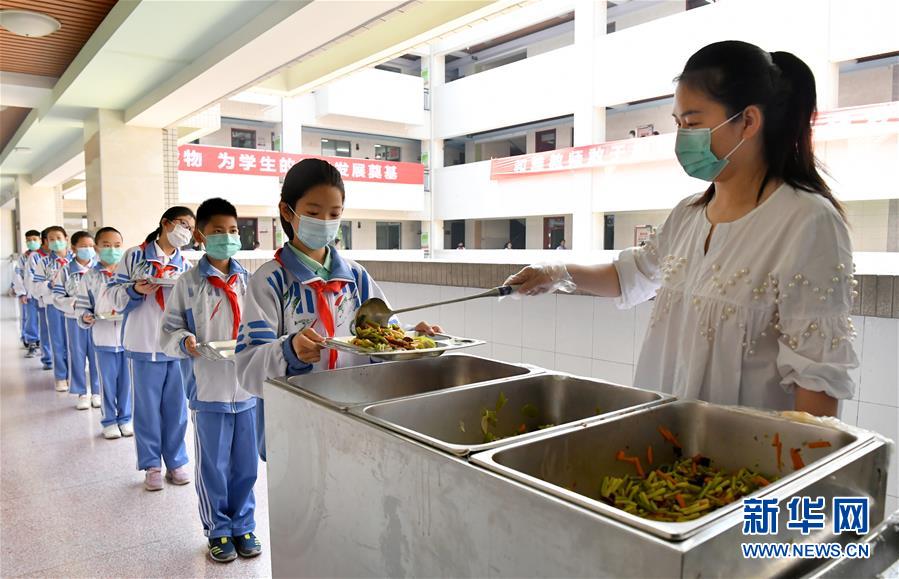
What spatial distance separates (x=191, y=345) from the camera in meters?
2.60

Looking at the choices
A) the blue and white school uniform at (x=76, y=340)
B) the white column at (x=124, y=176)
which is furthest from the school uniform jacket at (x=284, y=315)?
the white column at (x=124, y=176)

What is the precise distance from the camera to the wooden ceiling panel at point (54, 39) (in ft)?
13.9

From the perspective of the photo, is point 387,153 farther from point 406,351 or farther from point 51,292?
point 406,351

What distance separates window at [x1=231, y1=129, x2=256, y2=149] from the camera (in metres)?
18.9

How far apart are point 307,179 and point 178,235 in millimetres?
2080

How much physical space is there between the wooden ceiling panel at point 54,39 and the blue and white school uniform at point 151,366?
2.07 metres

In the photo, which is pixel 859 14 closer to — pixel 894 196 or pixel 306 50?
pixel 894 196

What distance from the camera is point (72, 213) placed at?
20.3 m

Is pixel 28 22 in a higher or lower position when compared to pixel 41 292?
higher

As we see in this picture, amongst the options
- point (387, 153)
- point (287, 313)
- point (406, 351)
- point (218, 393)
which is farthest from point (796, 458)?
point (387, 153)

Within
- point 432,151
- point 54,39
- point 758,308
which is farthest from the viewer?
point 432,151

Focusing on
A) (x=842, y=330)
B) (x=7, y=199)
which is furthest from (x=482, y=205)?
(x=842, y=330)

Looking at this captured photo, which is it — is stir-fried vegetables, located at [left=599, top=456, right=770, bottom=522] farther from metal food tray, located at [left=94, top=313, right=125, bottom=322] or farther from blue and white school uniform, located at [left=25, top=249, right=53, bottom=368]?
blue and white school uniform, located at [left=25, top=249, right=53, bottom=368]

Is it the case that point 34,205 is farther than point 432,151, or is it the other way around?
point 432,151
